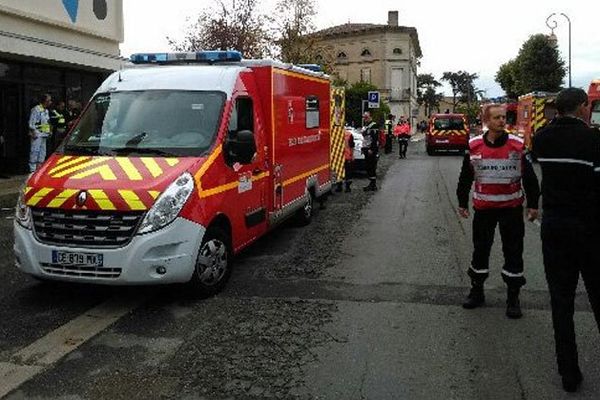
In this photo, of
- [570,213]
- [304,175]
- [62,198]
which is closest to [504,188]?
[570,213]

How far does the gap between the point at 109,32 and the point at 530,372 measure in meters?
18.0

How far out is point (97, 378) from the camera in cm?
439

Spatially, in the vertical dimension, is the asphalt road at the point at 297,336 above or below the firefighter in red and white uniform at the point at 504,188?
below

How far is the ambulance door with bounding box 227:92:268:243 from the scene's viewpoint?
22.6 ft

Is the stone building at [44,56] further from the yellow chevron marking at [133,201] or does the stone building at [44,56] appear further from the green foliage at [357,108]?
the green foliage at [357,108]

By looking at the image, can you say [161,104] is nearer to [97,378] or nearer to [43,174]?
[43,174]

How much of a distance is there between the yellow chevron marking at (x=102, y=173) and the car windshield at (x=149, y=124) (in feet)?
1.30

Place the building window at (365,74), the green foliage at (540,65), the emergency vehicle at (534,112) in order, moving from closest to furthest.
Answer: the emergency vehicle at (534,112) < the green foliage at (540,65) < the building window at (365,74)

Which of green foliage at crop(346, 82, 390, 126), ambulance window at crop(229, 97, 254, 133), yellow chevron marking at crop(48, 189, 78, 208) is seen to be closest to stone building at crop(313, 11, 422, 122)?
green foliage at crop(346, 82, 390, 126)

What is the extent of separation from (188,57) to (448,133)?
23.3 m

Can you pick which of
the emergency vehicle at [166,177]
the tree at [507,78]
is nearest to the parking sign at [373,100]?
the emergency vehicle at [166,177]

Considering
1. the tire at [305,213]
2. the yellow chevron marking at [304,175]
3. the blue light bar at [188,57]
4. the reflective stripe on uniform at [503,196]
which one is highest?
the blue light bar at [188,57]

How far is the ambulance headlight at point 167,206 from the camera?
221 inches

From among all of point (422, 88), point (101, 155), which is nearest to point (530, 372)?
point (101, 155)
